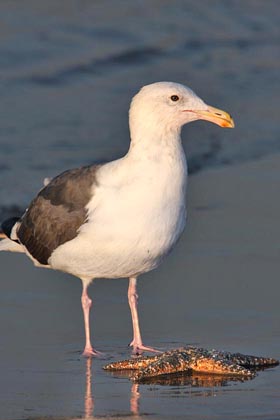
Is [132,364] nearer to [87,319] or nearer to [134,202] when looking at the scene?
[87,319]

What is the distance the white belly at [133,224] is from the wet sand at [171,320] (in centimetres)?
43

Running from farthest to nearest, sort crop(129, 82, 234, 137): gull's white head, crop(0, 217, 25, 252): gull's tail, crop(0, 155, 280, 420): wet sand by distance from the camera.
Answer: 1. crop(0, 217, 25, 252): gull's tail
2. crop(129, 82, 234, 137): gull's white head
3. crop(0, 155, 280, 420): wet sand

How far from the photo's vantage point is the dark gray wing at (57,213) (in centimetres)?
839

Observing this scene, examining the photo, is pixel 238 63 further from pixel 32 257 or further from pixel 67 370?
pixel 67 370

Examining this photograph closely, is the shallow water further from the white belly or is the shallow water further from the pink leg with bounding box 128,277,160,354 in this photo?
the white belly

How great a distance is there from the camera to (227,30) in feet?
61.2

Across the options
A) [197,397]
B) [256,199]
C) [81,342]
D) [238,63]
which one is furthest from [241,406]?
[238,63]

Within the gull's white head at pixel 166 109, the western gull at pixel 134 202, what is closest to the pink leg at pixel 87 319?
the western gull at pixel 134 202

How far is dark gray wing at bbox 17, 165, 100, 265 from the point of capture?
8.39 metres

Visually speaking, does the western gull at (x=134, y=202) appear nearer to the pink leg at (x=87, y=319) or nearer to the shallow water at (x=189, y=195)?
the pink leg at (x=87, y=319)

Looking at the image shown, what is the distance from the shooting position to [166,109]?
8.32 m

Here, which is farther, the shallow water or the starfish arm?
the starfish arm

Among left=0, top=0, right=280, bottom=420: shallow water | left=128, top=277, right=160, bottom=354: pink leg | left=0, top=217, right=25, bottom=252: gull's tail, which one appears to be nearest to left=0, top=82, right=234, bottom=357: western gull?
left=128, top=277, right=160, bottom=354: pink leg

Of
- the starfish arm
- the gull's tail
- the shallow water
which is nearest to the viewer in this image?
the shallow water
